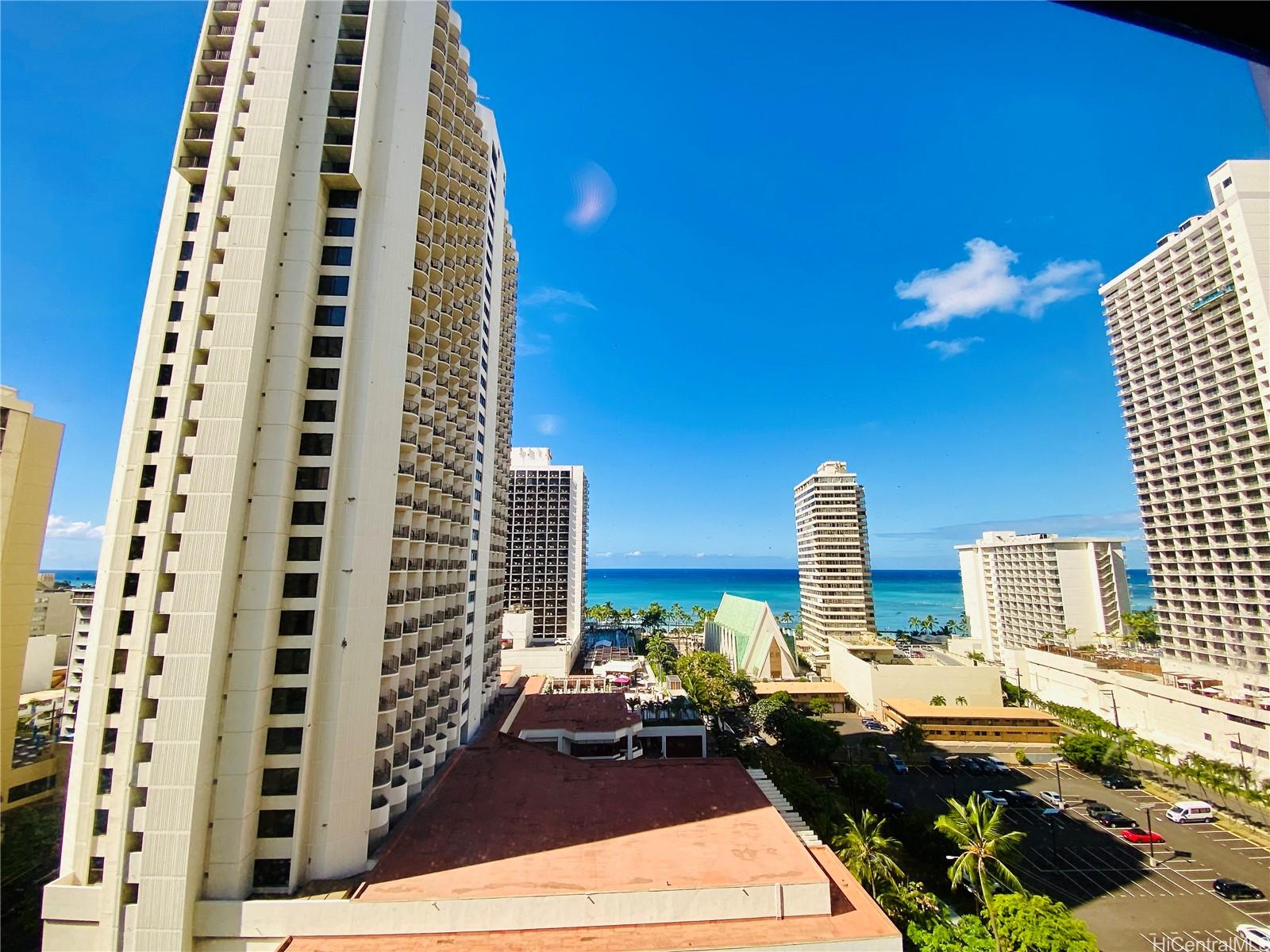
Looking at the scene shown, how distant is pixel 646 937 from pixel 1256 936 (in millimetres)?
29520

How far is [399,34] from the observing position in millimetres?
26703

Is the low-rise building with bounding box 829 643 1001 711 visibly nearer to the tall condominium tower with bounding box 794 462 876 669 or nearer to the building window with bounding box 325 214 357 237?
the tall condominium tower with bounding box 794 462 876 669

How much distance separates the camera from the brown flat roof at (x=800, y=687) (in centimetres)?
6712

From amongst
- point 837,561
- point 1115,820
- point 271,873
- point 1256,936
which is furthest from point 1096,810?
point 271,873

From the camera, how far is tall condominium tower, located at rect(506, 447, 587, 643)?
288 ft

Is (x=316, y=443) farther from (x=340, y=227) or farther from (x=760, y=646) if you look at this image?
(x=760, y=646)

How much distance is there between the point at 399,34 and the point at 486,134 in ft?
37.6

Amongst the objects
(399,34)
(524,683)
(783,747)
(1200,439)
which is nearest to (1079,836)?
(783,747)

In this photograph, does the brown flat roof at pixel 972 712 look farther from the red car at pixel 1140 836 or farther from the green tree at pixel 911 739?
the red car at pixel 1140 836

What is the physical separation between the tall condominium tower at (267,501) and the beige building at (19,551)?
1741cm

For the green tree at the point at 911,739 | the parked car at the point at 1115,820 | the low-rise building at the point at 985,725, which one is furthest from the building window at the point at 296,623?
the low-rise building at the point at 985,725

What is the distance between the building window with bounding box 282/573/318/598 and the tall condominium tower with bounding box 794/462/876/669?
78.0 meters

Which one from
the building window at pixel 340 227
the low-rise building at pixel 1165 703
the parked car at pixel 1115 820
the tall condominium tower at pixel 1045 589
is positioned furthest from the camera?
the tall condominium tower at pixel 1045 589

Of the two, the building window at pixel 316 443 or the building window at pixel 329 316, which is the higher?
the building window at pixel 329 316
